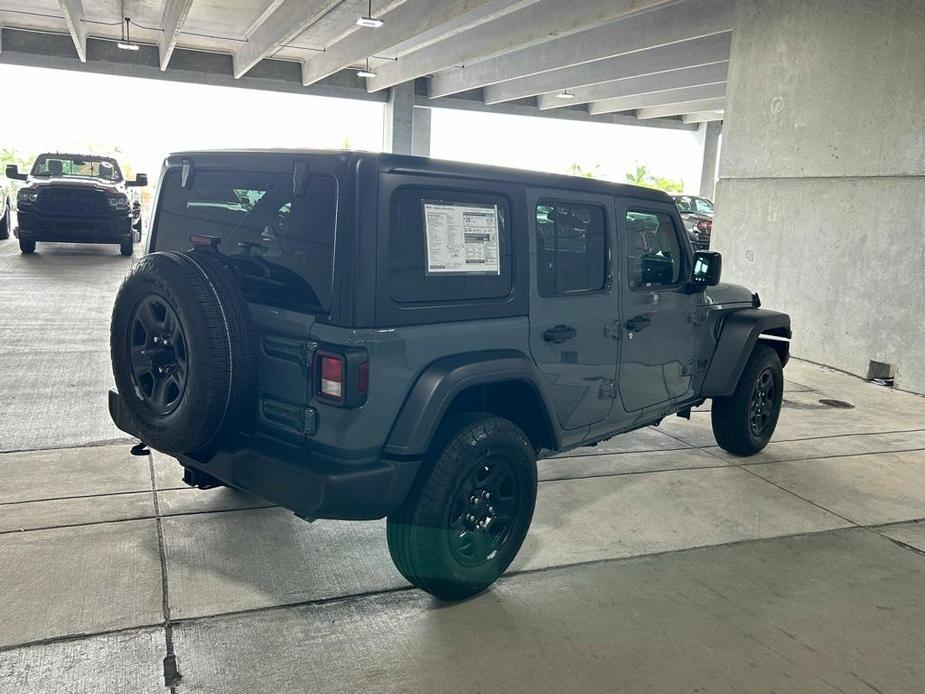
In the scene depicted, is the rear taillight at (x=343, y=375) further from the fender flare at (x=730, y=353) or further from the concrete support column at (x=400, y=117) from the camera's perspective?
the concrete support column at (x=400, y=117)

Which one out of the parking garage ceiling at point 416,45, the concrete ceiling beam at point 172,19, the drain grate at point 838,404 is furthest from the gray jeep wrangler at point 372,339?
the concrete ceiling beam at point 172,19

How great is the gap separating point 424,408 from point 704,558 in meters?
1.77

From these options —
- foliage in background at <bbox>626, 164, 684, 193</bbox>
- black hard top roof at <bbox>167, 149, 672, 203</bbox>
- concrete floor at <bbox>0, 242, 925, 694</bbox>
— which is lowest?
concrete floor at <bbox>0, 242, 925, 694</bbox>

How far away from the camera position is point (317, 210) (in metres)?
2.87

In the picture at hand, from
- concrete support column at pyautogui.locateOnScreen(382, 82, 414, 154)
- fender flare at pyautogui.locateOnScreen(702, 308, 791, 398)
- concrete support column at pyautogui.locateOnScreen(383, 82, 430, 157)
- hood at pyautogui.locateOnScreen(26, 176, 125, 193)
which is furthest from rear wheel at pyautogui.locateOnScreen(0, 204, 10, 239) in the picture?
fender flare at pyautogui.locateOnScreen(702, 308, 791, 398)

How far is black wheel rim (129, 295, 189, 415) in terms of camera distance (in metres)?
2.95

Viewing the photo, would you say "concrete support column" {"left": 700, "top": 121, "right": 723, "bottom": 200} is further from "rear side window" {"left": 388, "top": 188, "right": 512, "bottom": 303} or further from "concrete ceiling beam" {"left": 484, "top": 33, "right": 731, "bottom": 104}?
"rear side window" {"left": 388, "top": 188, "right": 512, "bottom": 303}

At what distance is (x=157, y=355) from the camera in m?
3.03

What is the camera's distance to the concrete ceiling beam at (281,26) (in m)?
13.6

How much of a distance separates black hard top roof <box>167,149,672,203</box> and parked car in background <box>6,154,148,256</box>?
34.8ft

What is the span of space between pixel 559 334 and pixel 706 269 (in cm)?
138

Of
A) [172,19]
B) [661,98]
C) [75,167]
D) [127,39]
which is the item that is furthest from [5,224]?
[661,98]

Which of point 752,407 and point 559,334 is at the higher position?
point 559,334

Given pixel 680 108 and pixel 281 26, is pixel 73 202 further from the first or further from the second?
pixel 680 108
